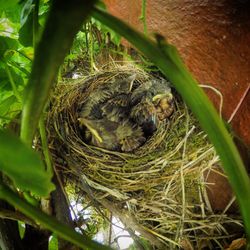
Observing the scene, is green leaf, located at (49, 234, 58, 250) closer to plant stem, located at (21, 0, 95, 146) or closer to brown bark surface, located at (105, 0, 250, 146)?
brown bark surface, located at (105, 0, 250, 146)

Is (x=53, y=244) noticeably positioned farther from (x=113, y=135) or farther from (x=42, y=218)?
(x=42, y=218)

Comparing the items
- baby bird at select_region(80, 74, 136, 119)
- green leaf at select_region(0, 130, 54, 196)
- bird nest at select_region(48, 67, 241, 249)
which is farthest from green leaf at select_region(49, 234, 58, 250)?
green leaf at select_region(0, 130, 54, 196)

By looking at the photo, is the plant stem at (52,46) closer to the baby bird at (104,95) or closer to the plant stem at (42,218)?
the plant stem at (42,218)

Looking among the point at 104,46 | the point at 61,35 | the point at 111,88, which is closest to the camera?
the point at 61,35

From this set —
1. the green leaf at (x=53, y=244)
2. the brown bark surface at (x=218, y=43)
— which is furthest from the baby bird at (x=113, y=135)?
the green leaf at (x=53, y=244)

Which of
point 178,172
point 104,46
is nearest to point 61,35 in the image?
point 178,172

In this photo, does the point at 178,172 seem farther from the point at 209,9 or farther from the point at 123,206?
the point at 209,9
